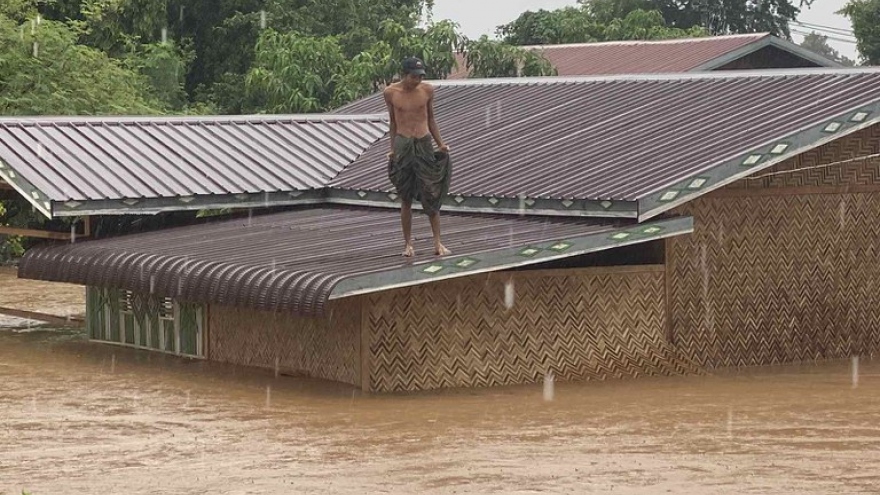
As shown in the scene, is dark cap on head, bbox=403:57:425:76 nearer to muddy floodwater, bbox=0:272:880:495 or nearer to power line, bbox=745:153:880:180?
muddy floodwater, bbox=0:272:880:495

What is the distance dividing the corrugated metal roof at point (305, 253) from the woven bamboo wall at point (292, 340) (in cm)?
58

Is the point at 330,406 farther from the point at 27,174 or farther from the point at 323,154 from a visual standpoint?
the point at 323,154

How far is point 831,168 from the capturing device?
61.0 feet

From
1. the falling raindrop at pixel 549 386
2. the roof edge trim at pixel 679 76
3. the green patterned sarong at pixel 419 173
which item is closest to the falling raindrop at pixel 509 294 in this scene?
the falling raindrop at pixel 549 386

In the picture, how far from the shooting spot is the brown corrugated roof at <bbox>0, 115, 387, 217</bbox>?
20.1 m

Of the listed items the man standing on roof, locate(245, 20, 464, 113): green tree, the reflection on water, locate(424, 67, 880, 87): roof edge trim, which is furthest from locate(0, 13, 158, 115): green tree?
the man standing on roof

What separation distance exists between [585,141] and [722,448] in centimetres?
779

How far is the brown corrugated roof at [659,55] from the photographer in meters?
35.1

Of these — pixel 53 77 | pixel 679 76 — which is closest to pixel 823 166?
pixel 679 76

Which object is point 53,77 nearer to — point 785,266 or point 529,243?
point 785,266

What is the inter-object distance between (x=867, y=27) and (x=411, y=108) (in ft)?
157

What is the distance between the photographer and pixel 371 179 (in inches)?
848

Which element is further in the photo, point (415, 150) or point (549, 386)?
point (549, 386)

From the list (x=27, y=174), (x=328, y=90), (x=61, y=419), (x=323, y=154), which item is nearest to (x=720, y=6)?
(x=328, y=90)
